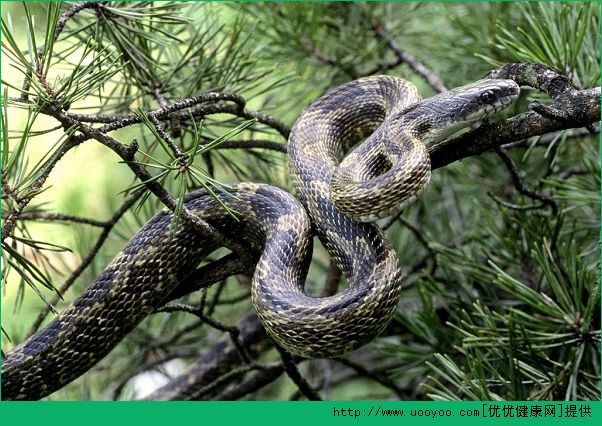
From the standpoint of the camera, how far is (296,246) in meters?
2.39

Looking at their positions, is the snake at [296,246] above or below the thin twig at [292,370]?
above

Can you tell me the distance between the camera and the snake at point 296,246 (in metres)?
2.26

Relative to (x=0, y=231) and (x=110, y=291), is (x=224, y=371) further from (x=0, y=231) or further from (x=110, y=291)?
(x=0, y=231)

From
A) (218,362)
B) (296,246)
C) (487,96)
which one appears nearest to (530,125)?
(487,96)

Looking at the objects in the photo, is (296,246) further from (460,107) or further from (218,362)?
(218,362)

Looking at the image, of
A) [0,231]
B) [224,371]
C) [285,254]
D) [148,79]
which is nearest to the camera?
[0,231]

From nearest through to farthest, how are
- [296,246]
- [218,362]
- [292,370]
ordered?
[296,246] < [292,370] < [218,362]

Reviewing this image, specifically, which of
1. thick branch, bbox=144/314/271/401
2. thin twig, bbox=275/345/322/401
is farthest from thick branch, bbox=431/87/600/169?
thick branch, bbox=144/314/271/401

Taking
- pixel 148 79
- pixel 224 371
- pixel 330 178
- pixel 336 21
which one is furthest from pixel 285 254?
pixel 336 21

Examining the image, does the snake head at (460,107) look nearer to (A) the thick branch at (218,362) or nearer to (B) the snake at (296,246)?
(B) the snake at (296,246)

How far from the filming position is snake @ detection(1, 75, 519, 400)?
226 centimetres

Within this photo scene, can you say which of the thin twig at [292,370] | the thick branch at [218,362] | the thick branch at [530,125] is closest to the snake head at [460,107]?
the thick branch at [530,125]

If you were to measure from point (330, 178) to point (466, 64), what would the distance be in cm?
146

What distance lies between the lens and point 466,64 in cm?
364
